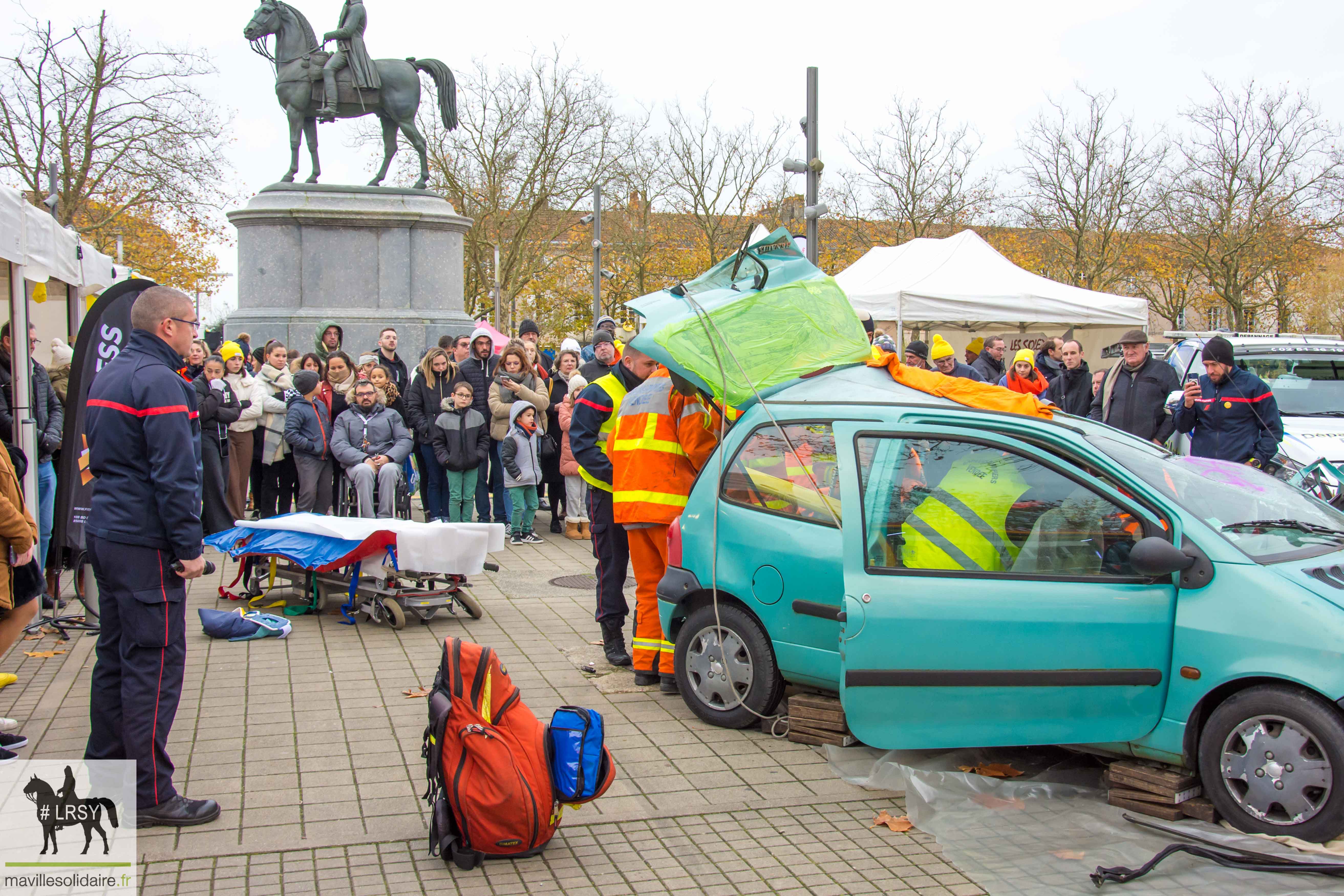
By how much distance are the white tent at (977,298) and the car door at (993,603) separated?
11.4 m

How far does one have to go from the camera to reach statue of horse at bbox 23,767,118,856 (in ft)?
13.6

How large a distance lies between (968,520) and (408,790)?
2622 millimetres

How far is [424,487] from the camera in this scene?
457 inches

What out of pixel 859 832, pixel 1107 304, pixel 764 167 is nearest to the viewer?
pixel 859 832

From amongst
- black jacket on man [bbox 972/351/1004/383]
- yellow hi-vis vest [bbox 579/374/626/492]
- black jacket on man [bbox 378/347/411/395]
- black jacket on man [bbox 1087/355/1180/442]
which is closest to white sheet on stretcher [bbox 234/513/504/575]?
yellow hi-vis vest [bbox 579/374/626/492]

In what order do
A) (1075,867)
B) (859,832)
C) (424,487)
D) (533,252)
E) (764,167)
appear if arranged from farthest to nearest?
(764,167) → (533,252) → (424,487) → (859,832) → (1075,867)

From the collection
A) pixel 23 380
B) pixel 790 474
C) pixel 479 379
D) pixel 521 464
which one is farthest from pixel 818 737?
pixel 479 379

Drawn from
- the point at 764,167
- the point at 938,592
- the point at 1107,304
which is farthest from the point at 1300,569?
the point at 764,167

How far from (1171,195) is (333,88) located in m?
27.6

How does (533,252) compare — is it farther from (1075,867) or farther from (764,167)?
(1075,867)

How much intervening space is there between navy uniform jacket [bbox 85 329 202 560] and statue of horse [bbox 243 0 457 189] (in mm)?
13493

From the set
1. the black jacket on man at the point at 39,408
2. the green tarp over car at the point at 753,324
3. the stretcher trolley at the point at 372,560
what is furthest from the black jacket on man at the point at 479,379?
the green tarp over car at the point at 753,324

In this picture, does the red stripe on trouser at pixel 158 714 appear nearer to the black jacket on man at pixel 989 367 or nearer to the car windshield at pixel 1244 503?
the car windshield at pixel 1244 503

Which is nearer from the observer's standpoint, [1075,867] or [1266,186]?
[1075,867]
